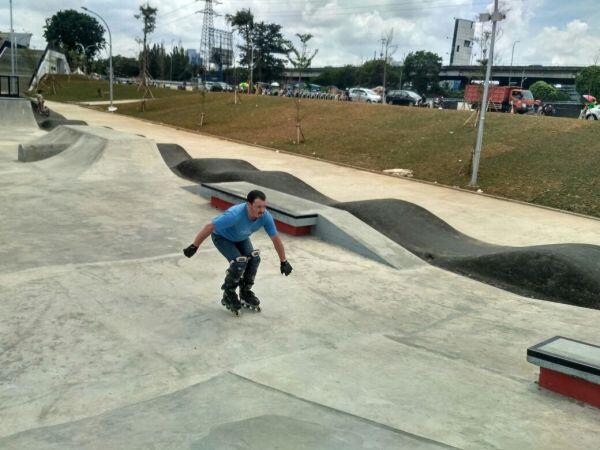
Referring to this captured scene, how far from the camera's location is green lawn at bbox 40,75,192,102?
58562 millimetres

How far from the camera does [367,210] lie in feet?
35.3

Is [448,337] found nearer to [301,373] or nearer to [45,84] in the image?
[301,373]

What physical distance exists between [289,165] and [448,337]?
616 inches

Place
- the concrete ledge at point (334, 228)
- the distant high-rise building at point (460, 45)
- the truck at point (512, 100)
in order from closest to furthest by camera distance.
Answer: the concrete ledge at point (334, 228)
the truck at point (512, 100)
the distant high-rise building at point (460, 45)

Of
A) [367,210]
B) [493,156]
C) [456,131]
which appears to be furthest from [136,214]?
[456,131]

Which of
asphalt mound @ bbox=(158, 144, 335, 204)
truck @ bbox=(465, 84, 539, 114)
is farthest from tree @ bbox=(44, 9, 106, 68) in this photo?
asphalt mound @ bbox=(158, 144, 335, 204)

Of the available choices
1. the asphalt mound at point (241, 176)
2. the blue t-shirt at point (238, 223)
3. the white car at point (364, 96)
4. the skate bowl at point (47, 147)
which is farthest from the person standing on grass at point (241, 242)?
the white car at point (364, 96)

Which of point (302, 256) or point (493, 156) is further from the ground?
point (493, 156)

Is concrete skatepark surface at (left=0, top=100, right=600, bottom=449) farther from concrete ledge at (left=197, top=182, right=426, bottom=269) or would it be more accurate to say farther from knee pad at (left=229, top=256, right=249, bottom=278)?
knee pad at (left=229, top=256, right=249, bottom=278)

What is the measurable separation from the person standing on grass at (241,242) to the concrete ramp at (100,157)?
881 centimetres

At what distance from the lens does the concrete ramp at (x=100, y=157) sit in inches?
550

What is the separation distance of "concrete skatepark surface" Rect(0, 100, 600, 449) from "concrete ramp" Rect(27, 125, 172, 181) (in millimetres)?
4814

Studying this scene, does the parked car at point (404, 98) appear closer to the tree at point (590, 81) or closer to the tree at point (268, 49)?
the tree at point (590, 81)

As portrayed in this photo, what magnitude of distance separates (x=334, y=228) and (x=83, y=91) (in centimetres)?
6263
